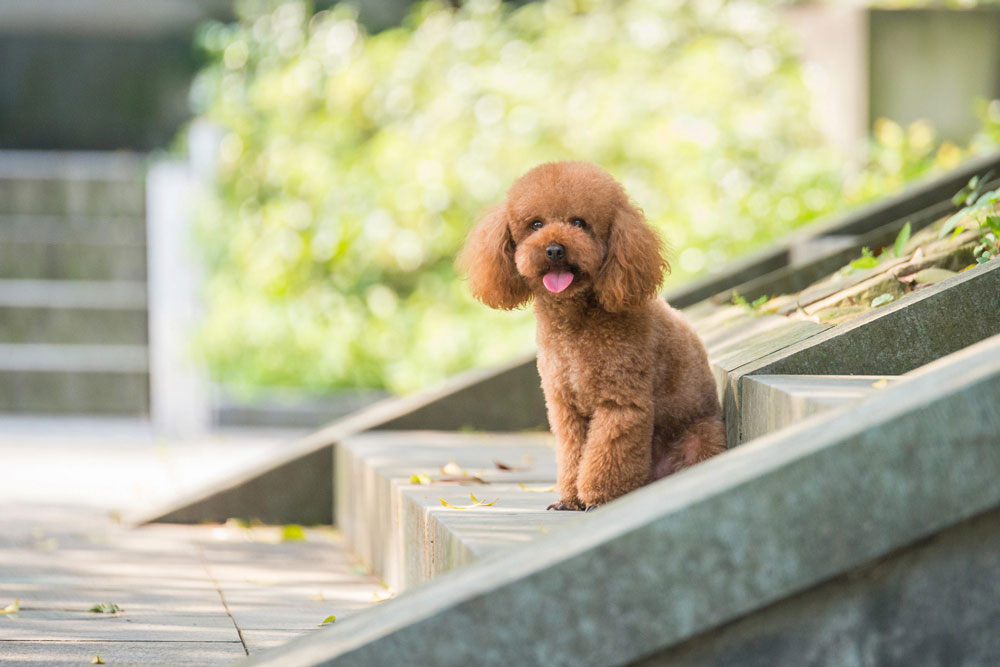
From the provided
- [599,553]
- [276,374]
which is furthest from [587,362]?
[276,374]

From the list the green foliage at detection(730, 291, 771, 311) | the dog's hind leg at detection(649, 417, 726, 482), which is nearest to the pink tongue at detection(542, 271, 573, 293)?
the dog's hind leg at detection(649, 417, 726, 482)

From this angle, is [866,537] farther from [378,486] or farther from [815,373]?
[378,486]

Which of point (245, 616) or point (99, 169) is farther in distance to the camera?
point (99, 169)

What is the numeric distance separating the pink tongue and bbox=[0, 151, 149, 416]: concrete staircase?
20.9ft

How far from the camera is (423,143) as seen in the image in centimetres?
864

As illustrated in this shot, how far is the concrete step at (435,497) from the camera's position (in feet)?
10.5

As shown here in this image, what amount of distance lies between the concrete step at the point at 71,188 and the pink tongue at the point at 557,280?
650 centimetres

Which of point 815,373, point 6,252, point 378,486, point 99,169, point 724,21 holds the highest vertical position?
point 724,21

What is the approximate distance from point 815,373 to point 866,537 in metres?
1.12

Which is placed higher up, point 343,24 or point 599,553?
point 343,24

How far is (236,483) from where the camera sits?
17.9ft

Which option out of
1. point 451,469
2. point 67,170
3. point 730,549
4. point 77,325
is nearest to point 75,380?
point 77,325

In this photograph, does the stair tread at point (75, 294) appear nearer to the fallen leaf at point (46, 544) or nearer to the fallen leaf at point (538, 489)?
the fallen leaf at point (46, 544)

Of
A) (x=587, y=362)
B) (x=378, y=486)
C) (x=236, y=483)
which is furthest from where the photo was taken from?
(x=236, y=483)
